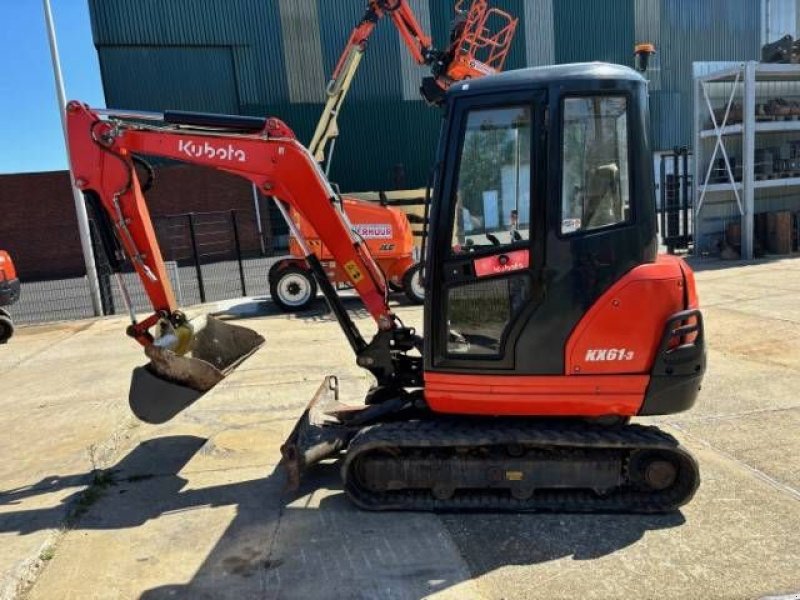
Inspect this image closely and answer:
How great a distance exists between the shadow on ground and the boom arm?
110cm

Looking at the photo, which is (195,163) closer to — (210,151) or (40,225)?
(210,151)

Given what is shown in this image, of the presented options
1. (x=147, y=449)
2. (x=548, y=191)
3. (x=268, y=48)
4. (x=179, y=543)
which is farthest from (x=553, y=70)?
(x=268, y=48)

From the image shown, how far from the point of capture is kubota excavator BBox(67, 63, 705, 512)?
3385 mm

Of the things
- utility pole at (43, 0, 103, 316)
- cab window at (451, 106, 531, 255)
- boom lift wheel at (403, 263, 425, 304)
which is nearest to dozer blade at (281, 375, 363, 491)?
cab window at (451, 106, 531, 255)

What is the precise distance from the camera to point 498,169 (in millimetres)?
3447

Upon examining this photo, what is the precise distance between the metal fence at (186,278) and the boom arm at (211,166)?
0.45 metres

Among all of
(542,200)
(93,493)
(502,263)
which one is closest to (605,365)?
(502,263)

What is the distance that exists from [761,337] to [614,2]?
24.2 metres

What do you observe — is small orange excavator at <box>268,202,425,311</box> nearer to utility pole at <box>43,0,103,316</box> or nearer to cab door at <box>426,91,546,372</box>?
utility pole at <box>43,0,103,316</box>

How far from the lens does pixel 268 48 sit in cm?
2348

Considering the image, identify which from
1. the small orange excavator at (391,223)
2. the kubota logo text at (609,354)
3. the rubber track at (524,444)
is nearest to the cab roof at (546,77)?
the kubota logo text at (609,354)

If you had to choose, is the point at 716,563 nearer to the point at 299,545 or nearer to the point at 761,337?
the point at 299,545

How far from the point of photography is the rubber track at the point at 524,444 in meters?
3.50

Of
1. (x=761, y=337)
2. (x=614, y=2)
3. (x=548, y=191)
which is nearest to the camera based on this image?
(x=548, y=191)
